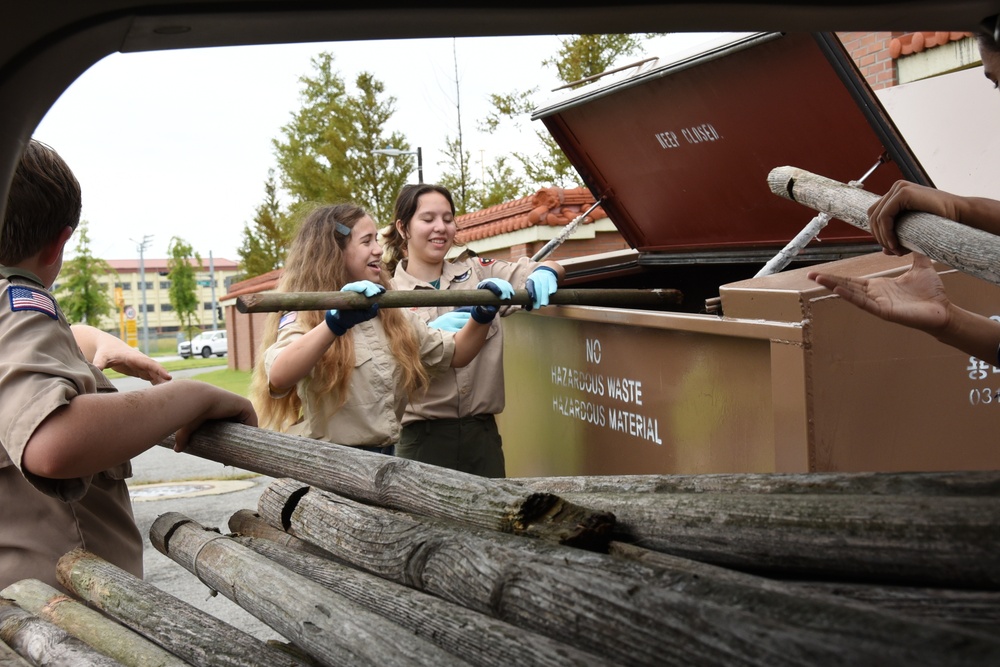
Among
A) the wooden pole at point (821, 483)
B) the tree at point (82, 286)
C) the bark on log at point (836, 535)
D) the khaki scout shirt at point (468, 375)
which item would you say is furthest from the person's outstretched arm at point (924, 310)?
the tree at point (82, 286)

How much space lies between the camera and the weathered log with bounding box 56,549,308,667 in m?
1.64

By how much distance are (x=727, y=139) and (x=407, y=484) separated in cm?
342

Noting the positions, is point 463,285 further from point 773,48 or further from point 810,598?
point 810,598

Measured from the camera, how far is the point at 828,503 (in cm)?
133

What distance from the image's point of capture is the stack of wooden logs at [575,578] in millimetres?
1059

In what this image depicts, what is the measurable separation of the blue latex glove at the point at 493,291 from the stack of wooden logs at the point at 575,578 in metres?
1.88

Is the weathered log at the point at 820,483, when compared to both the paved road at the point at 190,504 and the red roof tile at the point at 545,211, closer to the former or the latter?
the paved road at the point at 190,504

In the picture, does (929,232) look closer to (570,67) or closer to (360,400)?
(360,400)

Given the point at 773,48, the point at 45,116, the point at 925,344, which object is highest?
the point at 773,48

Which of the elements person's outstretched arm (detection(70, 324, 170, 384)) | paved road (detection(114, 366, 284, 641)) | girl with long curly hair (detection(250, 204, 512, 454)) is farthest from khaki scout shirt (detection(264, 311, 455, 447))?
paved road (detection(114, 366, 284, 641))

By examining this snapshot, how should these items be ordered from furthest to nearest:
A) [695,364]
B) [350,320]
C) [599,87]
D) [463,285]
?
[599,87]
[463,285]
[350,320]
[695,364]

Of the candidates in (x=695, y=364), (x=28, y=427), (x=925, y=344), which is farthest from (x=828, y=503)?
(x=695, y=364)

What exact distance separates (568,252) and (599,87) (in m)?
7.02

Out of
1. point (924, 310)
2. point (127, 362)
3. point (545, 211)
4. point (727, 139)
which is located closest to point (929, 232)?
point (924, 310)
